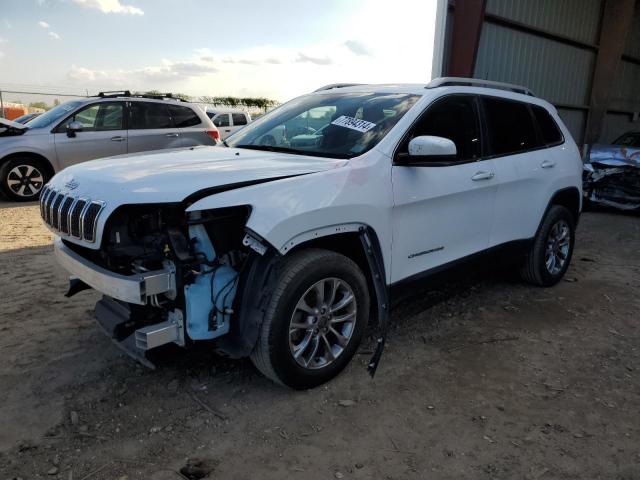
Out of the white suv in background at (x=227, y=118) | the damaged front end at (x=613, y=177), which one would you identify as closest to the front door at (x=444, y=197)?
the damaged front end at (x=613, y=177)

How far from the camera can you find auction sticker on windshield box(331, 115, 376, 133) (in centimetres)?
333

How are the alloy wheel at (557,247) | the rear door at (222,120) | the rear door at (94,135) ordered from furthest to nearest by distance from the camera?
the rear door at (222,120)
the rear door at (94,135)
the alloy wheel at (557,247)

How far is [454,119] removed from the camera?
3732 mm

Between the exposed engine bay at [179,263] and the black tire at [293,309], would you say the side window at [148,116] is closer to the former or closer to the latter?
the exposed engine bay at [179,263]

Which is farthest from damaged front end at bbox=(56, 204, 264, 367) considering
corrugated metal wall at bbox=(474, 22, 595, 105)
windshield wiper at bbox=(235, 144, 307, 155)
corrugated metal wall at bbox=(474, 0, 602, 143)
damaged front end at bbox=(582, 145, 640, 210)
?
corrugated metal wall at bbox=(474, 0, 602, 143)

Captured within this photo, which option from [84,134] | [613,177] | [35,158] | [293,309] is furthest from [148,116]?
[613,177]

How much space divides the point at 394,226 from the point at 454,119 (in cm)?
112

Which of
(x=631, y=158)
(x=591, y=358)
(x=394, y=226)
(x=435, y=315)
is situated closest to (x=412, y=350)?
(x=435, y=315)

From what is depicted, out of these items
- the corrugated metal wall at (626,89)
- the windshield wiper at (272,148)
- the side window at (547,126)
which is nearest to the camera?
the windshield wiper at (272,148)

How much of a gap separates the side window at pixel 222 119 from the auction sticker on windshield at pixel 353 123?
1322cm

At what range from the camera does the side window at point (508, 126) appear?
4.03 m

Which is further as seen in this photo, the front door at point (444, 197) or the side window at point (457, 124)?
the side window at point (457, 124)

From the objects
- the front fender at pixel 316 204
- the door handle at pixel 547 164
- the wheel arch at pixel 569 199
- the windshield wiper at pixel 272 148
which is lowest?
the wheel arch at pixel 569 199

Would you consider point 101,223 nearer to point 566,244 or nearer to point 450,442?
point 450,442
